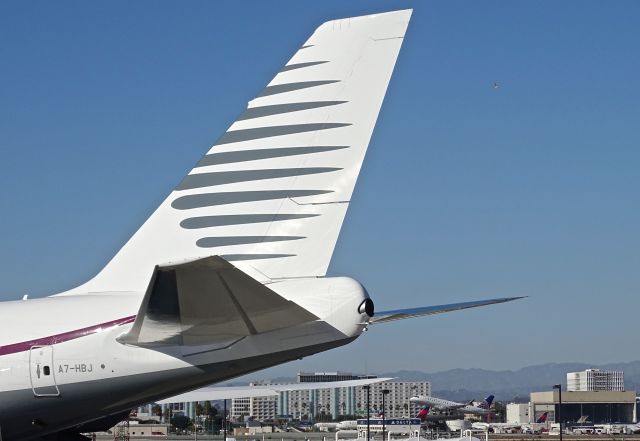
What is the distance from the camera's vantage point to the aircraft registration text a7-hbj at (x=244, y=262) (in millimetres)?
14406

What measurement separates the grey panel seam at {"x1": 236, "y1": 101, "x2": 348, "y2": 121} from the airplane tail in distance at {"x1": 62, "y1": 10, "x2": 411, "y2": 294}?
0.02 meters

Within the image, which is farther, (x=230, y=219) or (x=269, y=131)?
(x=269, y=131)

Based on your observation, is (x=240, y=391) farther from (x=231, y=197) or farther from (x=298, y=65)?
(x=298, y=65)

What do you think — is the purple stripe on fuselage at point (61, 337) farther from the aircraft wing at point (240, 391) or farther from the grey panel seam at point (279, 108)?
the aircraft wing at point (240, 391)

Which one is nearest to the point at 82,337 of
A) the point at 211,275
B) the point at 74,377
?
the point at 74,377

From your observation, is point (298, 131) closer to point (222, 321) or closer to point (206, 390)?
point (222, 321)

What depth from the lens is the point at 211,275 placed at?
39.1ft

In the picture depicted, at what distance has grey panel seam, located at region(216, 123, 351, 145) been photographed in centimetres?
1599

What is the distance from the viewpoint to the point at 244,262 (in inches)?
611

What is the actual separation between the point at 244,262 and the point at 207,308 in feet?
8.85

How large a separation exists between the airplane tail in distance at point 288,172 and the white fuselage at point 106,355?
2.10 ft

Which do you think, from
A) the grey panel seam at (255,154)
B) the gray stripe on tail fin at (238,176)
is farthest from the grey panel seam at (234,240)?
the grey panel seam at (255,154)

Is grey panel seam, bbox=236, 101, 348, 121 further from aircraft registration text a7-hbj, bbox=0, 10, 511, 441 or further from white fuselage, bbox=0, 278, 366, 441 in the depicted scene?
white fuselage, bbox=0, 278, 366, 441

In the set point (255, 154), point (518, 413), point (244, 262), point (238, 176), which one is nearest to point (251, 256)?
point (244, 262)
